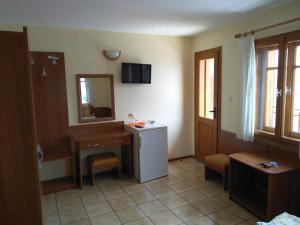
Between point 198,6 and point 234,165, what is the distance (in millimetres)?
1955

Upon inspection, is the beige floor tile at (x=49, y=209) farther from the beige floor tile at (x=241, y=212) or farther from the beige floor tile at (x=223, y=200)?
the beige floor tile at (x=241, y=212)

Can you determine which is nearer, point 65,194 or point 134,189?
point 65,194

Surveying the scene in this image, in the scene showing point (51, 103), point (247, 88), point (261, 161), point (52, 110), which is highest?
point (247, 88)

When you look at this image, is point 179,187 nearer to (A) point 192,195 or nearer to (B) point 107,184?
(A) point 192,195

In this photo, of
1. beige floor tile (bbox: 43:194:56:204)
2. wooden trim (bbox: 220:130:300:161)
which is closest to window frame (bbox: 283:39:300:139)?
wooden trim (bbox: 220:130:300:161)

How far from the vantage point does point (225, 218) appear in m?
2.63

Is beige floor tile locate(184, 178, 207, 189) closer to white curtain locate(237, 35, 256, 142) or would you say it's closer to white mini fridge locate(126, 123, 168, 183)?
white mini fridge locate(126, 123, 168, 183)

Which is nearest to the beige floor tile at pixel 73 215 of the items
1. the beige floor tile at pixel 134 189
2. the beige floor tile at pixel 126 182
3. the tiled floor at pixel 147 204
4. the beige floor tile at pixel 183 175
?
the tiled floor at pixel 147 204

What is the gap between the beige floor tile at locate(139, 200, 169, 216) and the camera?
9.15ft

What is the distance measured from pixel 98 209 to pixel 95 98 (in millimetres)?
1670

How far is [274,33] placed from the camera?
278 centimetres

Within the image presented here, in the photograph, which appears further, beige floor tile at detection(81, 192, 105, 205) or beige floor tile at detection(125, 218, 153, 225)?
beige floor tile at detection(81, 192, 105, 205)

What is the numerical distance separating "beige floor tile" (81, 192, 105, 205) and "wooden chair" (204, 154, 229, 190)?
5.28ft

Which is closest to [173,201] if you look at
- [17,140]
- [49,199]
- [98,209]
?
[98,209]
